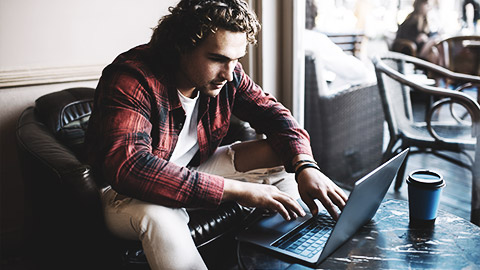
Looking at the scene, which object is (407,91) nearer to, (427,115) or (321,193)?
(427,115)

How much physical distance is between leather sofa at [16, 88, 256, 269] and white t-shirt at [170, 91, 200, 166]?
23 centimetres

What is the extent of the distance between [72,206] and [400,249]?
0.93 meters

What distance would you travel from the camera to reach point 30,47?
188 centimetres

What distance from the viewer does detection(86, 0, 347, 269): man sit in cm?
119

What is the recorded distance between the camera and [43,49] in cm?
191

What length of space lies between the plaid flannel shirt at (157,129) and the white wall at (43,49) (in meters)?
0.65

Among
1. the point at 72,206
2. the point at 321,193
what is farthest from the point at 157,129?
the point at 321,193

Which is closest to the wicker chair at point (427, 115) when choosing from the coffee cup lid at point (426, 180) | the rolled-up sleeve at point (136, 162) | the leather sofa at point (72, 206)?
the coffee cup lid at point (426, 180)

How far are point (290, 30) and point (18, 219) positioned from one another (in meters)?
1.67

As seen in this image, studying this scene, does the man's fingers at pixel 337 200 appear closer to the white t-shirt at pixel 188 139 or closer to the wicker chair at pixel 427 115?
the white t-shirt at pixel 188 139

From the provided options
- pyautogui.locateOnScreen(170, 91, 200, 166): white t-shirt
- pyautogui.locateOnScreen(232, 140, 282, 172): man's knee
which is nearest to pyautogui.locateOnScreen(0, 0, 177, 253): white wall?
pyautogui.locateOnScreen(170, 91, 200, 166): white t-shirt

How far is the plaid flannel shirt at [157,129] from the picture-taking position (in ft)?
3.92

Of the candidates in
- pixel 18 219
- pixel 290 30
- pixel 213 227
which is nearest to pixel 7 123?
pixel 18 219

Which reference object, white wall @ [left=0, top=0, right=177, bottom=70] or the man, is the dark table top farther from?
white wall @ [left=0, top=0, right=177, bottom=70]
